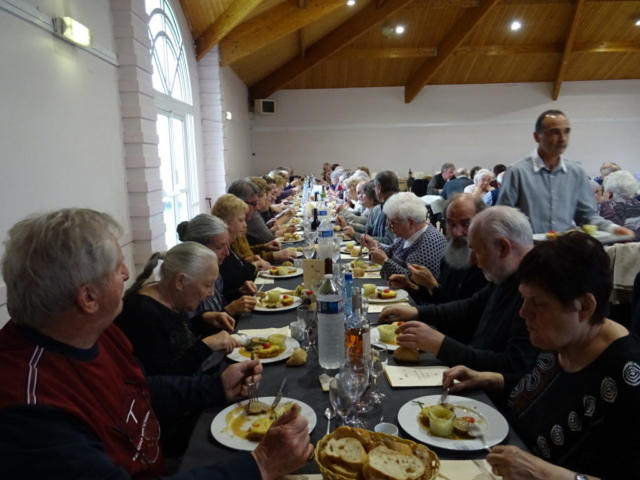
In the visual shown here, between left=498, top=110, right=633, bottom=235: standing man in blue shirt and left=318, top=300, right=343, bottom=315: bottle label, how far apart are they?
2021 millimetres

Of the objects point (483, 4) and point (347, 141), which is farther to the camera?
point (347, 141)

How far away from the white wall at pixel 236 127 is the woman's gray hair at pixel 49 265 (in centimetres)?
684

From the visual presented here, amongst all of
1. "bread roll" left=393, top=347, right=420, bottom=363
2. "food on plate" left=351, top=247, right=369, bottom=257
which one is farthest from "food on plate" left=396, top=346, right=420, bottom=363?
"food on plate" left=351, top=247, right=369, bottom=257

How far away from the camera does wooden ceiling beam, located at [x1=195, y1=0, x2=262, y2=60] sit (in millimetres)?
5578

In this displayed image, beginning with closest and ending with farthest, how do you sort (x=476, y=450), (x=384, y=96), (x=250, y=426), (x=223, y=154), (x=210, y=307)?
(x=476, y=450)
(x=250, y=426)
(x=210, y=307)
(x=223, y=154)
(x=384, y=96)

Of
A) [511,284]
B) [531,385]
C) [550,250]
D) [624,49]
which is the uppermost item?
[624,49]

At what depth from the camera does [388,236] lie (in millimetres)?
4320

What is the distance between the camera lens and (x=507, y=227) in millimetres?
1774

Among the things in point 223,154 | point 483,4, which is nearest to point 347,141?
point 483,4

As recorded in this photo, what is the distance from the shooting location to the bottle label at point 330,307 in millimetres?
1565

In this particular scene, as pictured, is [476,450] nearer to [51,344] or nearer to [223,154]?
[51,344]

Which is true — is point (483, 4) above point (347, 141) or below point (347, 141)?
above

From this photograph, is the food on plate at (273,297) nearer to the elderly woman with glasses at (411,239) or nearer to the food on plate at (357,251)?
the elderly woman with glasses at (411,239)

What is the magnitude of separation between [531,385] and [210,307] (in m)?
1.67
